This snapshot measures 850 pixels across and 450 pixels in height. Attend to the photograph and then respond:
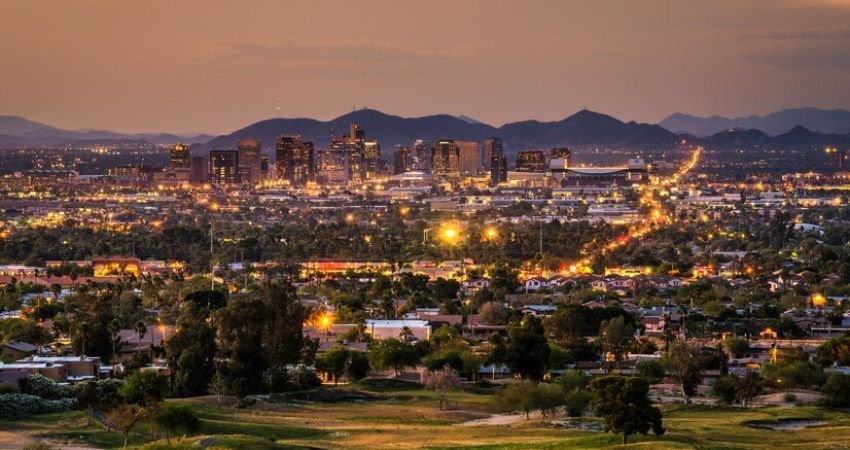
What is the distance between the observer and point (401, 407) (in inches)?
1714

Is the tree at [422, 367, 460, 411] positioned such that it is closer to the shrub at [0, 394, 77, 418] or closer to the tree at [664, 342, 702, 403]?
the tree at [664, 342, 702, 403]

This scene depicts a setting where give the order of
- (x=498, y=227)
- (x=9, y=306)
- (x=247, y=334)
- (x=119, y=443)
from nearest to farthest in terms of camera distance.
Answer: (x=119, y=443), (x=247, y=334), (x=9, y=306), (x=498, y=227)

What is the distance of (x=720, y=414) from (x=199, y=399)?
600 inches

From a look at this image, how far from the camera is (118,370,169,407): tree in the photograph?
1515 inches

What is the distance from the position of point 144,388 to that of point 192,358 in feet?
15.8

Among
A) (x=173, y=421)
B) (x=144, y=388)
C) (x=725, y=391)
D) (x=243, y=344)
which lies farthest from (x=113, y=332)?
(x=725, y=391)

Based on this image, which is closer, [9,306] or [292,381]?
[292,381]

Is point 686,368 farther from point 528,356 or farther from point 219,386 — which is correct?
point 219,386

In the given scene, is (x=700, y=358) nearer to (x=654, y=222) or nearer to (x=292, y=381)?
(x=292, y=381)

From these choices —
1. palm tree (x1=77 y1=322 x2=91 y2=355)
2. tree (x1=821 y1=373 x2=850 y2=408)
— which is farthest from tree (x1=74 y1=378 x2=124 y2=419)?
tree (x1=821 y1=373 x2=850 y2=408)

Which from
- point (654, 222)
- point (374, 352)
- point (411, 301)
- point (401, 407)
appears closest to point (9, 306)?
point (411, 301)

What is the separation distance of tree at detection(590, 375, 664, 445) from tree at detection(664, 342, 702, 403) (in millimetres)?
10324

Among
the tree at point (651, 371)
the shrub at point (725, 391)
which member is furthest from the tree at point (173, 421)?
the tree at point (651, 371)

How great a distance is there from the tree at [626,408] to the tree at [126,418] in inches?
437
